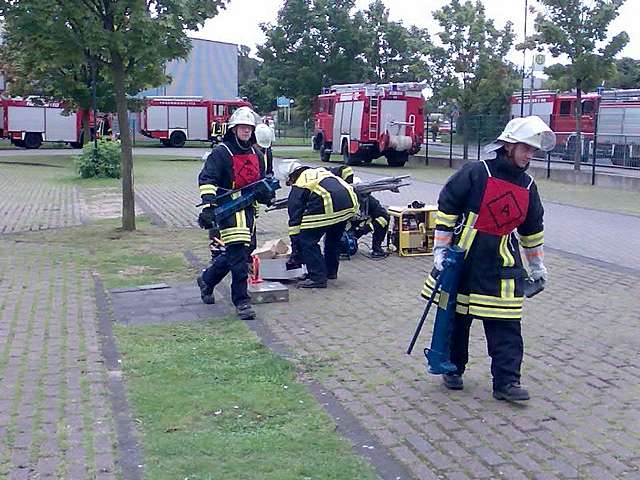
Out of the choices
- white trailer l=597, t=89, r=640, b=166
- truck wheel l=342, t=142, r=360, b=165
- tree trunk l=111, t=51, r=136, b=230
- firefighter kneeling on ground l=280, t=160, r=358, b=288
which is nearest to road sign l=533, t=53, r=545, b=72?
white trailer l=597, t=89, r=640, b=166

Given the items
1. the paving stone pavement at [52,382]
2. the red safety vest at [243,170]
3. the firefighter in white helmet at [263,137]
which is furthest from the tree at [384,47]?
the red safety vest at [243,170]

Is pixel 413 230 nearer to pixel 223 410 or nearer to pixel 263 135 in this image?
pixel 263 135

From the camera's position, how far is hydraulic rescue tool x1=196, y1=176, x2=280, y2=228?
25.8 feet

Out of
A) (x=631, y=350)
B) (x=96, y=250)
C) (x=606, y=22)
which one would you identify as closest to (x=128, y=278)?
(x=96, y=250)

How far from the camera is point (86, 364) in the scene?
6.61m

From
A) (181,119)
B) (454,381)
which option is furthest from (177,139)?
(454,381)

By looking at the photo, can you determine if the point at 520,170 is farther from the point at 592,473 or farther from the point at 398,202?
the point at 398,202

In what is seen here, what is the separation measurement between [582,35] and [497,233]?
2266cm

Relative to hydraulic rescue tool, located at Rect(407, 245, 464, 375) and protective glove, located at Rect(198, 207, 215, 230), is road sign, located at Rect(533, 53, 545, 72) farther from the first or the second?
hydraulic rescue tool, located at Rect(407, 245, 464, 375)

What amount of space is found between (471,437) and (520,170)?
5.43 ft

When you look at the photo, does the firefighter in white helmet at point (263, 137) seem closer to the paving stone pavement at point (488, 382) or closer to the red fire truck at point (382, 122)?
the paving stone pavement at point (488, 382)

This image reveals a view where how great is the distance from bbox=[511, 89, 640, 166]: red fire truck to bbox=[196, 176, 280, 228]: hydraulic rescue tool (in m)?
18.6

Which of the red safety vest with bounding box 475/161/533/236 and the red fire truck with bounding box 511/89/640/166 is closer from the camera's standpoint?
the red safety vest with bounding box 475/161/533/236

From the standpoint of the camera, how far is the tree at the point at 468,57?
111ft
